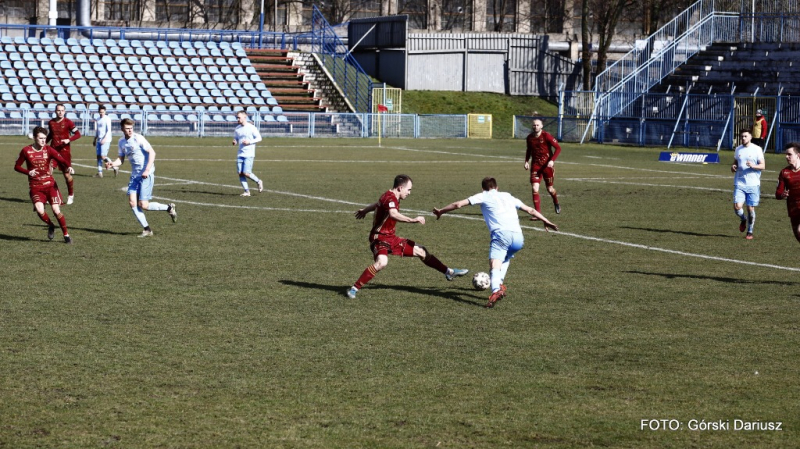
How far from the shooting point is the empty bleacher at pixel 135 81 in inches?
2103

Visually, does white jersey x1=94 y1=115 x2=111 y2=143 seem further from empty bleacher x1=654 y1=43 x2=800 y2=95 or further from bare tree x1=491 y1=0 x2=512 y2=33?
bare tree x1=491 y1=0 x2=512 y2=33

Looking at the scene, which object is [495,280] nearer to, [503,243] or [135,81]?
[503,243]

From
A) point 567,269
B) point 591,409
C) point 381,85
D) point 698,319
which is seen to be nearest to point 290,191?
point 567,269

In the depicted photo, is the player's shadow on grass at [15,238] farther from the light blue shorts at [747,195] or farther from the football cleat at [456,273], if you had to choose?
the light blue shorts at [747,195]

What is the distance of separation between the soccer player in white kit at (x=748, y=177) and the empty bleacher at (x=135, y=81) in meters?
37.6

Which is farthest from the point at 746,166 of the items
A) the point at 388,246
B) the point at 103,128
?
the point at 103,128

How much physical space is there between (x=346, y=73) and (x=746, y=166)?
45662 millimetres

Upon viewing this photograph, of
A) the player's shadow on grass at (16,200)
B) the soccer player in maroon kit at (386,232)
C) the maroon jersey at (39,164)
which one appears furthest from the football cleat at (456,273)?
the player's shadow on grass at (16,200)

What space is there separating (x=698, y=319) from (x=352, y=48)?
61.8 meters

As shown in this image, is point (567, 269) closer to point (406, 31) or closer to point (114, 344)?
point (114, 344)

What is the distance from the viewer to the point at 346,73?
62.8m

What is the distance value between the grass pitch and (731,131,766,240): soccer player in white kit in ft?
1.47

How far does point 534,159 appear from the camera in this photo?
73.2ft

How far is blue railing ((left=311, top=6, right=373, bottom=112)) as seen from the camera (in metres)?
62.1
